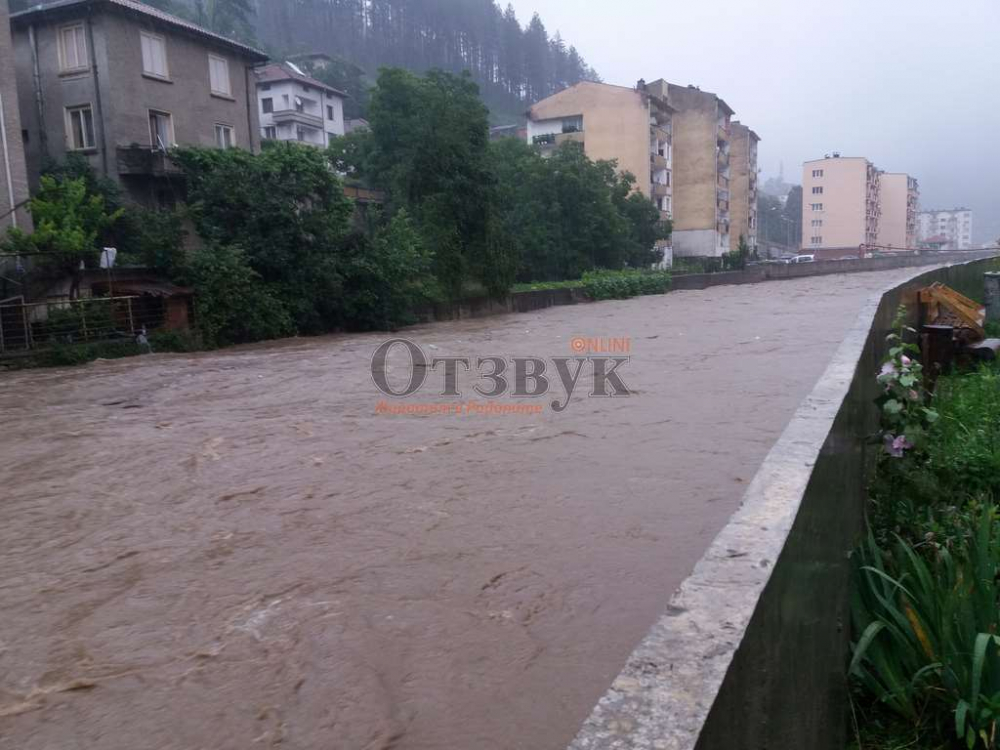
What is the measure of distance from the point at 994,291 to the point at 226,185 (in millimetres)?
17516

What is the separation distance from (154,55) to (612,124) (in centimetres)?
3709

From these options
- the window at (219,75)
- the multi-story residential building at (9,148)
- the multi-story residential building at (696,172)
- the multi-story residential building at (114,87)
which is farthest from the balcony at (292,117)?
the multi-story residential building at (9,148)

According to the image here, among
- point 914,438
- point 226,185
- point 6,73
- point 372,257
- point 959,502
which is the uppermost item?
point 6,73

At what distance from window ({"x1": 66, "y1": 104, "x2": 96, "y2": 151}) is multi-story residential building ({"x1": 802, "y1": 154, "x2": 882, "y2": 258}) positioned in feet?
254

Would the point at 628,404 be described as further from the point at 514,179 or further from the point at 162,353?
the point at 514,179

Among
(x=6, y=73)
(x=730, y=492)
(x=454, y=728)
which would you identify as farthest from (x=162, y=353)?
(x=454, y=728)

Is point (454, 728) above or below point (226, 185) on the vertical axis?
below

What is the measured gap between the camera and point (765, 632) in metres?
2.17

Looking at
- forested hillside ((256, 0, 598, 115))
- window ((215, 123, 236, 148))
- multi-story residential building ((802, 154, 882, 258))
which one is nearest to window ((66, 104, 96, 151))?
window ((215, 123, 236, 148))

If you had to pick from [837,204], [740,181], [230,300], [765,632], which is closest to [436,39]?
[740,181]

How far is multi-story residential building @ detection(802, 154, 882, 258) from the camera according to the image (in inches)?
3519

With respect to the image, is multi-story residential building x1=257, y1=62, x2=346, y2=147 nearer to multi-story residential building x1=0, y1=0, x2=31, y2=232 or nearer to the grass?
multi-story residential building x1=0, y1=0, x2=31, y2=232

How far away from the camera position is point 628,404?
944cm

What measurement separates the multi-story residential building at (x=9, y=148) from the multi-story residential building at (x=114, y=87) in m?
4.47
